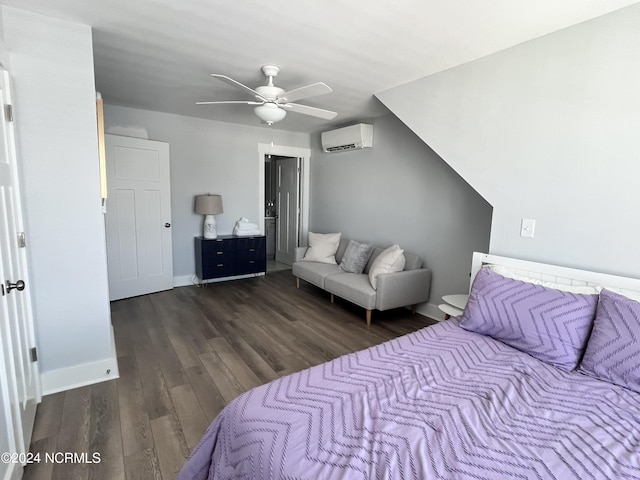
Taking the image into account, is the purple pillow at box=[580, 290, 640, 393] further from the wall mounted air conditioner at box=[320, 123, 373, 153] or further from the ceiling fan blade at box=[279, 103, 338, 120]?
the wall mounted air conditioner at box=[320, 123, 373, 153]

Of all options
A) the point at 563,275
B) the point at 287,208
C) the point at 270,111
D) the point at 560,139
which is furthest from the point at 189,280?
the point at 560,139

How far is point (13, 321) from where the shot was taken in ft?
5.35

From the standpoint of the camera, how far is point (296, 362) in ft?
8.77

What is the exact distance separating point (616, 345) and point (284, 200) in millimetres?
5285

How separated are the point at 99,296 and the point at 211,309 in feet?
5.18

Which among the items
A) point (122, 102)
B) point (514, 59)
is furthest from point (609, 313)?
point (122, 102)

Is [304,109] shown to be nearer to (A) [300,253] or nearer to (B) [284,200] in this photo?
(A) [300,253]

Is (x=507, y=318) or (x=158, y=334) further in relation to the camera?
(x=158, y=334)

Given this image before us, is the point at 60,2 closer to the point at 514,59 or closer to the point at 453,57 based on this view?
the point at 453,57

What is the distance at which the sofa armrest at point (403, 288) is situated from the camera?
3.38m

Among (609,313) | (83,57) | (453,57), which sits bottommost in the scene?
(609,313)

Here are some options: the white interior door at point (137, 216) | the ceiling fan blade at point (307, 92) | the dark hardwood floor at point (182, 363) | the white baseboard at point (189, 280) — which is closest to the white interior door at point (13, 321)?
the dark hardwood floor at point (182, 363)

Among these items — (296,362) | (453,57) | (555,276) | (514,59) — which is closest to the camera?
(555,276)

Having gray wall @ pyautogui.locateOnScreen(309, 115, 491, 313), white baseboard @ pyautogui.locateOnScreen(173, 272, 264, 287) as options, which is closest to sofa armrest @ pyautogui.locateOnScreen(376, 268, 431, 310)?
gray wall @ pyautogui.locateOnScreen(309, 115, 491, 313)
